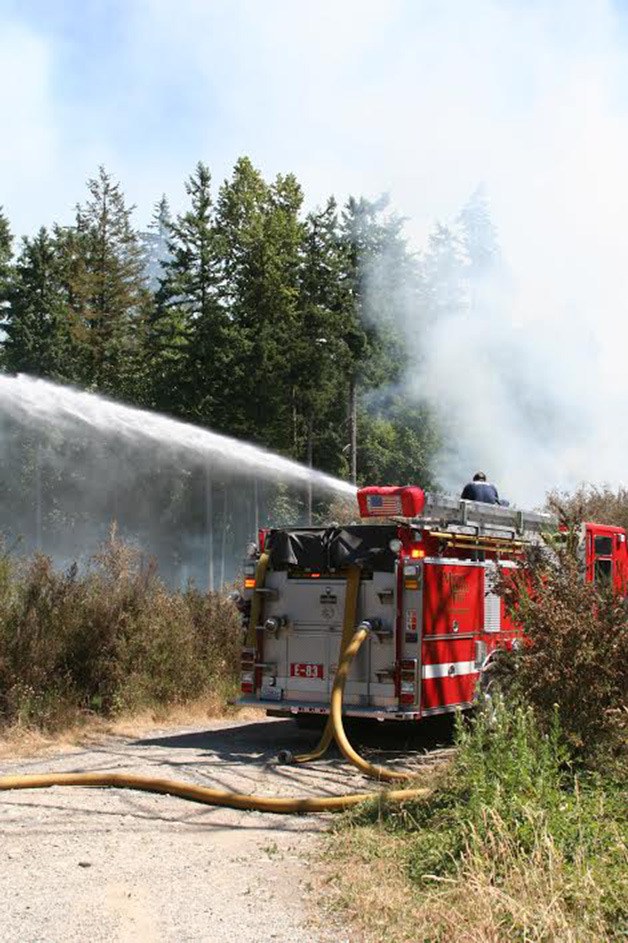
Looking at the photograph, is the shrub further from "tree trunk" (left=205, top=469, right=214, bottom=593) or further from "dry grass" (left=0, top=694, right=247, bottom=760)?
"tree trunk" (left=205, top=469, right=214, bottom=593)

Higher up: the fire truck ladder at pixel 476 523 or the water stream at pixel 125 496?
the water stream at pixel 125 496

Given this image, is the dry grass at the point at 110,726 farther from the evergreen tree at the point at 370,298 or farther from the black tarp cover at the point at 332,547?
the evergreen tree at the point at 370,298

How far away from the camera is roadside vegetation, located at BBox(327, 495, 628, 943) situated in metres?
4.63

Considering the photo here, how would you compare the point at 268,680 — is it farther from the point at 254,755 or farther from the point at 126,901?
the point at 126,901

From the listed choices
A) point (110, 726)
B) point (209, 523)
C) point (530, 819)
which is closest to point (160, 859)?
point (530, 819)

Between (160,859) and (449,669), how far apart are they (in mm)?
4383

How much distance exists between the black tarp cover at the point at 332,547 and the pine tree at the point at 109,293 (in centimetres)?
3485

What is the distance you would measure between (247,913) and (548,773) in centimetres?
180

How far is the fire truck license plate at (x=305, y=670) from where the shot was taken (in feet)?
32.9

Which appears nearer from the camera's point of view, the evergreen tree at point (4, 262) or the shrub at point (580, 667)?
the shrub at point (580, 667)

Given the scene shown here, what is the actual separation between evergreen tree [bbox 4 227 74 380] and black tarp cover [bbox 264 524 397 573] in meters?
35.1

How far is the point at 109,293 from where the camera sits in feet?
159

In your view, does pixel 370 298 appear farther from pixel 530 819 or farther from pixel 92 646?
pixel 530 819

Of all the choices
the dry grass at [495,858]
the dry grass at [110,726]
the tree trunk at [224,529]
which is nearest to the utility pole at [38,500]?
the tree trunk at [224,529]
